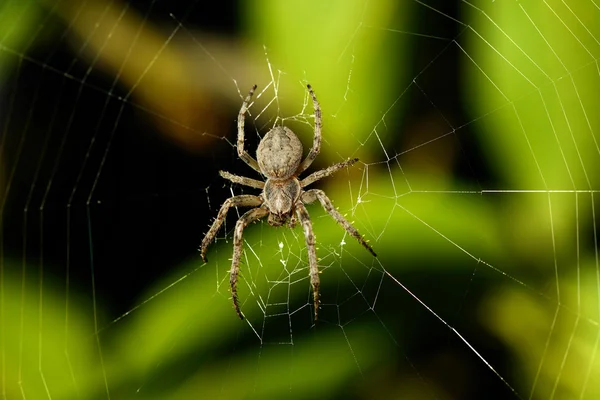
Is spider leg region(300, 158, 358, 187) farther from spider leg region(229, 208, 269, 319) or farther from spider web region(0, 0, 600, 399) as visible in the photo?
spider leg region(229, 208, 269, 319)

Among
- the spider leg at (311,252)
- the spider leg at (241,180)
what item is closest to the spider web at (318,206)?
the spider leg at (311,252)

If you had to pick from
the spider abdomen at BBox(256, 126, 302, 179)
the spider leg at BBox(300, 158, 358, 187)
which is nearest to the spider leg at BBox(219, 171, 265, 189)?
the spider abdomen at BBox(256, 126, 302, 179)

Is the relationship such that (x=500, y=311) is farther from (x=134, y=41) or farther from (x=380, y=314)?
(x=134, y=41)

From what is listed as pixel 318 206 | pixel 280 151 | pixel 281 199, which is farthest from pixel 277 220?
pixel 280 151

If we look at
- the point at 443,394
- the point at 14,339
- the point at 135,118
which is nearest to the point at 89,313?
the point at 14,339

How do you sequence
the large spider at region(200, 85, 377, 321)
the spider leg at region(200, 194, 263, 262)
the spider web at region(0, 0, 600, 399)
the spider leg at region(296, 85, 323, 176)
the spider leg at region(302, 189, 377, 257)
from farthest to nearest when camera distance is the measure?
the spider leg at region(200, 194, 263, 262)
the large spider at region(200, 85, 377, 321)
the spider leg at region(296, 85, 323, 176)
the spider leg at region(302, 189, 377, 257)
the spider web at region(0, 0, 600, 399)

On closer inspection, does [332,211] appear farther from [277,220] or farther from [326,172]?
[277,220]
